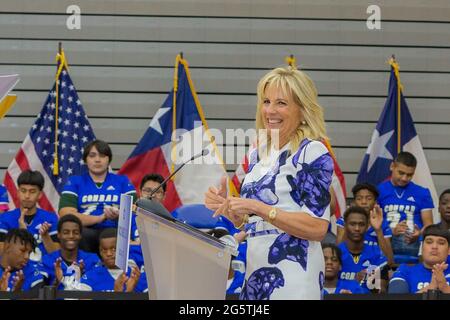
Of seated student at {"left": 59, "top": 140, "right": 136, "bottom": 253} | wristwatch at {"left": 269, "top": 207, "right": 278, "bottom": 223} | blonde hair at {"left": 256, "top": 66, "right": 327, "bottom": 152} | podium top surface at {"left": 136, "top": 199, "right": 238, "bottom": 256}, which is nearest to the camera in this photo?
podium top surface at {"left": 136, "top": 199, "right": 238, "bottom": 256}

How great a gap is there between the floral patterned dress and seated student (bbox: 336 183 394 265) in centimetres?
447

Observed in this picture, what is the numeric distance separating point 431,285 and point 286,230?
3.41m

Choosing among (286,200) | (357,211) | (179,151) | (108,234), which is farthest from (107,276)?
(286,200)

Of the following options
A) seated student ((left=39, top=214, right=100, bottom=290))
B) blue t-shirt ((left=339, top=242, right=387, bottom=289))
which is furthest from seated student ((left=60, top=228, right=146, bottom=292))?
blue t-shirt ((left=339, top=242, right=387, bottom=289))

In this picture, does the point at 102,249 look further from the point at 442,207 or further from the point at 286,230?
the point at 286,230

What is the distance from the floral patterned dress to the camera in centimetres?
367

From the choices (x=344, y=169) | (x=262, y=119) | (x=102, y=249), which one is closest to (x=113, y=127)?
(x=344, y=169)

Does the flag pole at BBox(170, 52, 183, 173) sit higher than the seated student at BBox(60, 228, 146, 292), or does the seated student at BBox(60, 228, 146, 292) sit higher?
the flag pole at BBox(170, 52, 183, 173)

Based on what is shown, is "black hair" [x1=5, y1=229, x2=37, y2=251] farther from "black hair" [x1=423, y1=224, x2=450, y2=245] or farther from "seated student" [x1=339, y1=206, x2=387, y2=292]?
"black hair" [x1=423, y1=224, x2=450, y2=245]

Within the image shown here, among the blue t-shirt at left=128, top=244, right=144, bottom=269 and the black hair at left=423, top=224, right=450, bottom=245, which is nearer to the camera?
the black hair at left=423, top=224, right=450, bottom=245

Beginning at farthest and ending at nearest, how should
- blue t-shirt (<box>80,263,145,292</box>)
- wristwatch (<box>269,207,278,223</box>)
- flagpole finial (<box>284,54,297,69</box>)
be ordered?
flagpole finial (<box>284,54,297,69</box>) → blue t-shirt (<box>80,263,145,292</box>) → wristwatch (<box>269,207,278,223</box>)

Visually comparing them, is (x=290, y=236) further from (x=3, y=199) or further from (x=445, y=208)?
(x=3, y=199)

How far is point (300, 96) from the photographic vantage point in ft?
12.3

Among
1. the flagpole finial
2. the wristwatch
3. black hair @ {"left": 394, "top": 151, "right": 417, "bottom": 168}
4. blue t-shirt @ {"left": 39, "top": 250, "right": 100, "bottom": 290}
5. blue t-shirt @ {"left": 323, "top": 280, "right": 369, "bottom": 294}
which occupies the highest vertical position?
the flagpole finial
